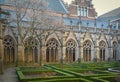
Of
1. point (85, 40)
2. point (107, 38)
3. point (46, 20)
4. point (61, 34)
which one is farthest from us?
point (107, 38)

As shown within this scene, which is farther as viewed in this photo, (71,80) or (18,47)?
(18,47)

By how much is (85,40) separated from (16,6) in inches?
544

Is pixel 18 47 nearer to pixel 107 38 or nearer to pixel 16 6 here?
pixel 16 6

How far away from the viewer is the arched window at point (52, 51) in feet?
88.5

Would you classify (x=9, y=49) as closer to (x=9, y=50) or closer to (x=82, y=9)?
(x=9, y=50)

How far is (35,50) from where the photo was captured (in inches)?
1024

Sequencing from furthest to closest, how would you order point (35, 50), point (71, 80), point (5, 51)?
point (35, 50), point (5, 51), point (71, 80)

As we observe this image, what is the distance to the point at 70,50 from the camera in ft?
94.1

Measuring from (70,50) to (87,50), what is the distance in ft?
10.6

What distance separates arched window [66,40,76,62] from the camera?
28.5 metres

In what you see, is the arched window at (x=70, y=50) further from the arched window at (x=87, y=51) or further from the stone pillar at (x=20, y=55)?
the stone pillar at (x=20, y=55)

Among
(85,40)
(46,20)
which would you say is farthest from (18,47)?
(85,40)

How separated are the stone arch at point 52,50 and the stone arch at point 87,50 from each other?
16.7ft

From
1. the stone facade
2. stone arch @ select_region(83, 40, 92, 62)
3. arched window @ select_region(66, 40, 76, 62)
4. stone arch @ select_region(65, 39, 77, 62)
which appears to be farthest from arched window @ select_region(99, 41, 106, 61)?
arched window @ select_region(66, 40, 76, 62)
